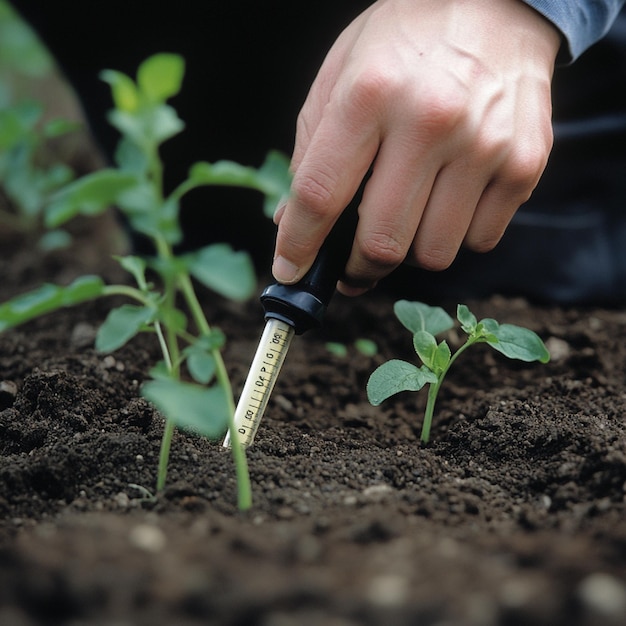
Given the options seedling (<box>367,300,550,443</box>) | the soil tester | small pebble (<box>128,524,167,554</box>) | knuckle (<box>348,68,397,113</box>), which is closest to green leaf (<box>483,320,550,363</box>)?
seedling (<box>367,300,550,443</box>)

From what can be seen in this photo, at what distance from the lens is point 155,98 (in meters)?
0.94

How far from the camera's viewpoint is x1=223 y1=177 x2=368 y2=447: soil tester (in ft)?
4.43

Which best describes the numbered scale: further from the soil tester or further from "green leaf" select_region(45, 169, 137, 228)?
"green leaf" select_region(45, 169, 137, 228)

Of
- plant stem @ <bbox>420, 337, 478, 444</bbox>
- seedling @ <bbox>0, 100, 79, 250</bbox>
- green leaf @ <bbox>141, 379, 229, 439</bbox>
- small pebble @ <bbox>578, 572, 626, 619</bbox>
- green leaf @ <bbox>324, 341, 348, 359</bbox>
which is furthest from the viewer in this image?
seedling @ <bbox>0, 100, 79, 250</bbox>

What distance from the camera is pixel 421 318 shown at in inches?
57.6

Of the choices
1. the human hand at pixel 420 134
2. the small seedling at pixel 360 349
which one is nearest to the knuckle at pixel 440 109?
the human hand at pixel 420 134

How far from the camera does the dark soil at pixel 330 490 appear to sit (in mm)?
747

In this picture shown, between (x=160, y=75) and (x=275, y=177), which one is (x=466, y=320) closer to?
(x=275, y=177)

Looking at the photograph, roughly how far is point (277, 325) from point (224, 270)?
Answer: 0.49m

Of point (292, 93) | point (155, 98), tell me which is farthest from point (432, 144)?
point (292, 93)

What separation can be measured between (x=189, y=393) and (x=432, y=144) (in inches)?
28.8

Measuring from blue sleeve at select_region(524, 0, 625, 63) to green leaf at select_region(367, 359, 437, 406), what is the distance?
2.83ft

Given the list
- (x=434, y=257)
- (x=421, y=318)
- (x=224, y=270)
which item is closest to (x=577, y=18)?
(x=434, y=257)

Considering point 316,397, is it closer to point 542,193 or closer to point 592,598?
point 592,598
